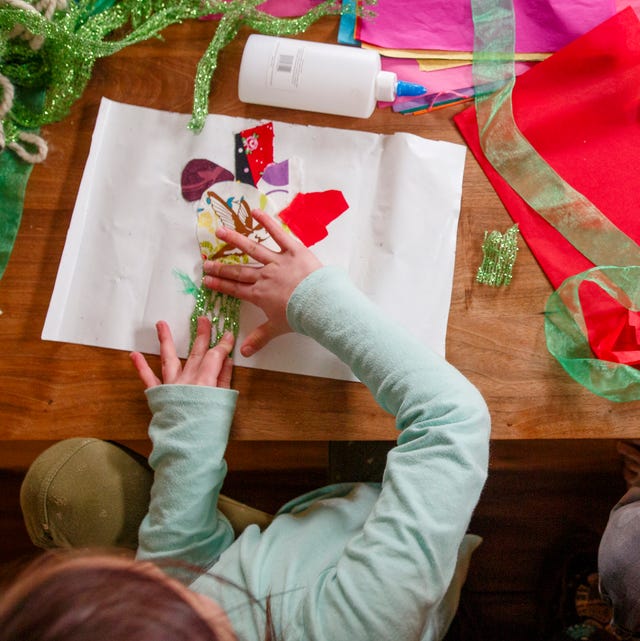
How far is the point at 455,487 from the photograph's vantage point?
1.88 ft

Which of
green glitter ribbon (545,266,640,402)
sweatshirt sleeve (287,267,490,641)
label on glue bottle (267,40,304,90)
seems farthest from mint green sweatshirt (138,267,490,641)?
label on glue bottle (267,40,304,90)

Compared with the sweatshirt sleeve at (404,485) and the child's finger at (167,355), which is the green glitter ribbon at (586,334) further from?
the child's finger at (167,355)

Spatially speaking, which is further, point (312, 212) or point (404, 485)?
point (312, 212)

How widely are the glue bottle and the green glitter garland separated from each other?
38mm

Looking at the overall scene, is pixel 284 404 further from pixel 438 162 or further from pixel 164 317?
pixel 438 162

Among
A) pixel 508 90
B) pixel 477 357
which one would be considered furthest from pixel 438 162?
pixel 477 357

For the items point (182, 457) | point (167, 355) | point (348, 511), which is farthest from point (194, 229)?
point (348, 511)

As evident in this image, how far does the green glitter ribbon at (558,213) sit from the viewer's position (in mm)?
629

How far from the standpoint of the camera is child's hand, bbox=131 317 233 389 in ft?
2.12

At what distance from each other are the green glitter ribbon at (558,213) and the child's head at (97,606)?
1.35ft

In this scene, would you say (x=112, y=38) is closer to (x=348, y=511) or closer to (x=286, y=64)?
(x=286, y=64)

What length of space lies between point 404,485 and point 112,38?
587 mm

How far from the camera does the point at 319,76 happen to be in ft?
2.23

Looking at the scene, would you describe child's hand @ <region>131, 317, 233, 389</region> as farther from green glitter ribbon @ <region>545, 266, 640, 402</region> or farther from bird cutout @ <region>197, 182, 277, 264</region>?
green glitter ribbon @ <region>545, 266, 640, 402</region>
